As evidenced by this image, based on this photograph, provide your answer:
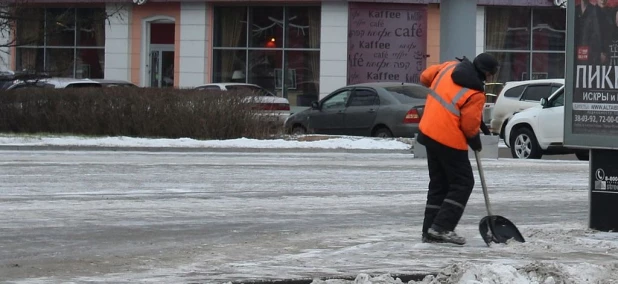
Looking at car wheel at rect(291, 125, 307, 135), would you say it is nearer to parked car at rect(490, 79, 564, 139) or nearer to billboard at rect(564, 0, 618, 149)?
parked car at rect(490, 79, 564, 139)

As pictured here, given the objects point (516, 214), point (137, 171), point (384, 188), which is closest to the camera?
point (516, 214)

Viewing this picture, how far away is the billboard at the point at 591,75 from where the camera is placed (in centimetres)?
1002

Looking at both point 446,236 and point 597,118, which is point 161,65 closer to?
point 597,118

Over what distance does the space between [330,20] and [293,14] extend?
1.42 metres

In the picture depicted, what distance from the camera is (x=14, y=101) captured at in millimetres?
24781

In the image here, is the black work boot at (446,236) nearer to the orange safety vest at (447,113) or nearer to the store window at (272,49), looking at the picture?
the orange safety vest at (447,113)

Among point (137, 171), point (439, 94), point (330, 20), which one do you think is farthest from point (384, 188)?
point (330, 20)

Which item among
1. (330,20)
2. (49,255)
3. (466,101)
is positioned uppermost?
(330,20)

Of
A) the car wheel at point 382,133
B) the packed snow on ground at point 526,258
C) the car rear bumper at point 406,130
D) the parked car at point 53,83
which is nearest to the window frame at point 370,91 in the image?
the car wheel at point 382,133

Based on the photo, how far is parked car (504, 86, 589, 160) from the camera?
68.4 ft

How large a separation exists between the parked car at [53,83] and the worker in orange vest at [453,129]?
17433mm

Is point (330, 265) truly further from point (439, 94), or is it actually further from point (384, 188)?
point (384, 188)

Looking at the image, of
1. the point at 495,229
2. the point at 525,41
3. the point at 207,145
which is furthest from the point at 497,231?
the point at 525,41

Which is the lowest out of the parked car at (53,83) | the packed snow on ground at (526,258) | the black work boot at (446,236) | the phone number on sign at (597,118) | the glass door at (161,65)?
the packed snow on ground at (526,258)
